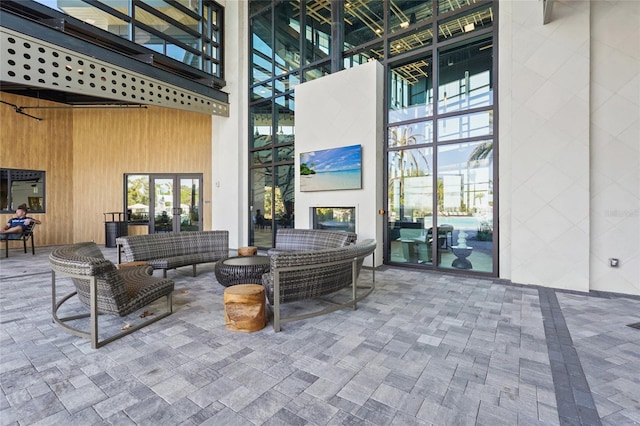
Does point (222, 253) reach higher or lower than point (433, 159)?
lower

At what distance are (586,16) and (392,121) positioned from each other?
3.08 m

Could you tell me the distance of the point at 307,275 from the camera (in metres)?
2.96

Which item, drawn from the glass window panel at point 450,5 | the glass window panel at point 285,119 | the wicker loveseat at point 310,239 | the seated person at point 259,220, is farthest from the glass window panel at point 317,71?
the wicker loveseat at point 310,239

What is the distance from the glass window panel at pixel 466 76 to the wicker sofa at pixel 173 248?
4.97 metres

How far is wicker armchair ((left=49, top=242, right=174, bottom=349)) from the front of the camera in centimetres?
239

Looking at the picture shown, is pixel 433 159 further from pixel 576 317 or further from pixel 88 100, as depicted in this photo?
pixel 88 100

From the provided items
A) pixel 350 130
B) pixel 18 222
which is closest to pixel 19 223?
pixel 18 222

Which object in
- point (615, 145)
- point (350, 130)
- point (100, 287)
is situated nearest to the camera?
point (100, 287)

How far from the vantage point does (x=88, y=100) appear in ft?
29.4

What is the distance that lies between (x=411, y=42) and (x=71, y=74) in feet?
21.4

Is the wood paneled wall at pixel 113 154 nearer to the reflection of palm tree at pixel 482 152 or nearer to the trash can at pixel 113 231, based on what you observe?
the trash can at pixel 113 231

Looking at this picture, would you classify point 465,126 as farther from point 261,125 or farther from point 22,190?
point 22,190

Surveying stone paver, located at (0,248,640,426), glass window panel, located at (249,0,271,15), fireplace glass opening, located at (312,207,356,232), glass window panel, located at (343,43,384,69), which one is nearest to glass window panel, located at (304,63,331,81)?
glass window panel, located at (343,43,384,69)

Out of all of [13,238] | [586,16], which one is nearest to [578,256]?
[586,16]
